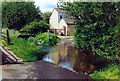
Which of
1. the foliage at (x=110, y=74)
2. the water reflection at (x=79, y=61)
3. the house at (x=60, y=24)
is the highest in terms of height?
the house at (x=60, y=24)

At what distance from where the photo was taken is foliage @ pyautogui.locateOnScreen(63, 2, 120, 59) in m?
8.72

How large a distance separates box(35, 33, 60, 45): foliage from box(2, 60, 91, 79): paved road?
18.1 ft

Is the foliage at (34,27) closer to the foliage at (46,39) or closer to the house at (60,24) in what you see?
the foliage at (46,39)

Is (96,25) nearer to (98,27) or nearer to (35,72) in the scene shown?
(98,27)

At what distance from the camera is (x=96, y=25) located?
992 centimetres

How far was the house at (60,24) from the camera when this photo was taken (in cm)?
1825

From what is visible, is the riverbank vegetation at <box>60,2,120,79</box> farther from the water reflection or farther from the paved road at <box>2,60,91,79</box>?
the paved road at <box>2,60,91,79</box>

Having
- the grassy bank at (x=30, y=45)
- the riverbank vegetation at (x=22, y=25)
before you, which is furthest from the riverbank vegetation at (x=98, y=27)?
the riverbank vegetation at (x=22, y=25)

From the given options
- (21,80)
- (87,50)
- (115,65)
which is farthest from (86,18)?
(21,80)

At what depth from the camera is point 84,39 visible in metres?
10.5

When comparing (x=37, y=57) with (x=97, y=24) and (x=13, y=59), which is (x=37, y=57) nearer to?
(x=13, y=59)

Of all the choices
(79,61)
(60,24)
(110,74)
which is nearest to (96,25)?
(79,61)

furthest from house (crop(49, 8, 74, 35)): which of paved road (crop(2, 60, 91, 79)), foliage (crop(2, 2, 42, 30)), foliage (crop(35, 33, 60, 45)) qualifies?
paved road (crop(2, 60, 91, 79))

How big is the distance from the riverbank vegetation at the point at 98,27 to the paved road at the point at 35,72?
0.83 metres
